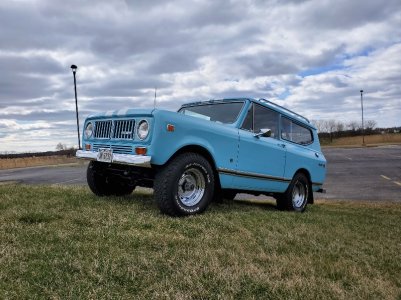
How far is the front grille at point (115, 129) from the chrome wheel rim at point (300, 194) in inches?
153

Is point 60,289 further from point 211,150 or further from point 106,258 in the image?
point 211,150

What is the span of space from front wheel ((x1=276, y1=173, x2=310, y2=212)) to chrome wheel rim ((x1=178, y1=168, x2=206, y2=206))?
2575 mm

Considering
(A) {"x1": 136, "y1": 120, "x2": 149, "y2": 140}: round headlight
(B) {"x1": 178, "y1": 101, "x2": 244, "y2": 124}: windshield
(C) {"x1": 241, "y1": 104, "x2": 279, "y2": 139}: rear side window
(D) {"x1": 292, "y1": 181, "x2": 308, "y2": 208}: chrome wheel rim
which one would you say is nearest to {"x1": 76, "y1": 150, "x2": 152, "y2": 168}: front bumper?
(A) {"x1": 136, "y1": 120, "x2": 149, "y2": 140}: round headlight

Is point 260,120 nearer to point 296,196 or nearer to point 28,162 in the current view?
point 296,196

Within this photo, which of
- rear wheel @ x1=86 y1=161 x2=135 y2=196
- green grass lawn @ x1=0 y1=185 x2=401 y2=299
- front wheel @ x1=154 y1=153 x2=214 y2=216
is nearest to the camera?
green grass lawn @ x1=0 y1=185 x2=401 y2=299

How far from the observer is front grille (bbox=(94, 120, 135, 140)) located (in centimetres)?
542

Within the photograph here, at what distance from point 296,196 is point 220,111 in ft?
8.26

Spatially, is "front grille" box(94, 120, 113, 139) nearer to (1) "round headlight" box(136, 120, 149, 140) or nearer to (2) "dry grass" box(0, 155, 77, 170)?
(1) "round headlight" box(136, 120, 149, 140)

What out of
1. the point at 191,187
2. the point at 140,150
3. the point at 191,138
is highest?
the point at 191,138

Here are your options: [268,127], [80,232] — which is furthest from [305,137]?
[80,232]

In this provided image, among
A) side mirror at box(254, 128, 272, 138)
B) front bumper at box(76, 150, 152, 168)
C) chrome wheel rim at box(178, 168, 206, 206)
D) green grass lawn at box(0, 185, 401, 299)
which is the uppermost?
side mirror at box(254, 128, 272, 138)

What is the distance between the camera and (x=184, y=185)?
557cm

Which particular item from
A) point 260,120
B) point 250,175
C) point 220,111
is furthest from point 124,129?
point 260,120

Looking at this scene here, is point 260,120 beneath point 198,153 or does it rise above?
above
